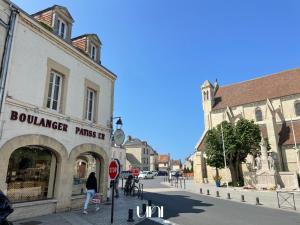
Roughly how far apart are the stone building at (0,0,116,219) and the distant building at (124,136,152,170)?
57.6 m

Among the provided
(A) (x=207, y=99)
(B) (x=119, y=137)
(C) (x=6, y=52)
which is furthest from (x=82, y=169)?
(A) (x=207, y=99)

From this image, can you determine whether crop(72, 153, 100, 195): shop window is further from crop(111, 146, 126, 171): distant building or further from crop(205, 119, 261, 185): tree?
crop(111, 146, 126, 171): distant building

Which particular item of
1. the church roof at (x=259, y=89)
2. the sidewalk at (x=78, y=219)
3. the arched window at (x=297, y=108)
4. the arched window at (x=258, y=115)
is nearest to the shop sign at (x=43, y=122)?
the sidewalk at (x=78, y=219)

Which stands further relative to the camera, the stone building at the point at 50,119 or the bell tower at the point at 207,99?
the bell tower at the point at 207,99

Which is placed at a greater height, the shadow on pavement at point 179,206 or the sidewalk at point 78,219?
the sidewalk at point 78,219

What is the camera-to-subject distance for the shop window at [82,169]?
448 inches

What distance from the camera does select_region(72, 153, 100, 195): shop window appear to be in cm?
1138

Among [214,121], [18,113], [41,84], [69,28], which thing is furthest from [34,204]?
[214,121]

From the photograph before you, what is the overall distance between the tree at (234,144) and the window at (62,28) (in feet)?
76.2

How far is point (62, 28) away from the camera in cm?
1149

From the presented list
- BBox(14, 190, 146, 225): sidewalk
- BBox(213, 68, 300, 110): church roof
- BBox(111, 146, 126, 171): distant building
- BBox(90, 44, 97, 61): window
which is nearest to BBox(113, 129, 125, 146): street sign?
BBox(14, 190, 146, 225): sidewalk

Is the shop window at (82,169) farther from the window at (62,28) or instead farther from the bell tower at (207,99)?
the bell tower at (207,99)

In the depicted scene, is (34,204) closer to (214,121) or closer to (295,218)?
(295,218)

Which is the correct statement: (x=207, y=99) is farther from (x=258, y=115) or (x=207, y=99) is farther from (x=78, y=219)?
(x=78, y=219)
